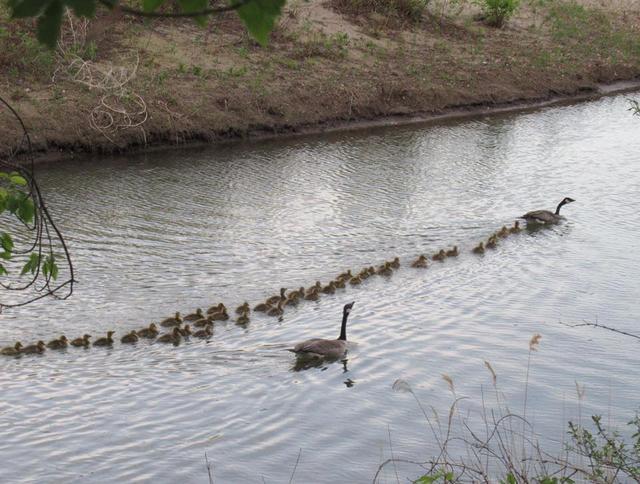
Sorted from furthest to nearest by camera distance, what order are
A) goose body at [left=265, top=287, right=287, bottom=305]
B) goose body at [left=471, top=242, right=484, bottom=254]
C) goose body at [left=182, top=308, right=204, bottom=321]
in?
goose body at [left=471, top=242, right=484, bottom=254]
goose body at [left=265, top=287, right=287, bottom=305]
goose body at [left=182, top=308, right=204, bottom=321]

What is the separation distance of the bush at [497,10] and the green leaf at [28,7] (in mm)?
34984

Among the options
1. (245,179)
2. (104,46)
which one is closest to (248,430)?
(245,179)

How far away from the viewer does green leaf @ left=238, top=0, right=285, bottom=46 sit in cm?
316

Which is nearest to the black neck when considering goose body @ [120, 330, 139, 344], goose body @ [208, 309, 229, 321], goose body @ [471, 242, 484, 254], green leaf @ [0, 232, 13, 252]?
goose body @ [208, 309, 229, 321]

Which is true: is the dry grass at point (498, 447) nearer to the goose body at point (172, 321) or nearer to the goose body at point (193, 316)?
the goose body at point (193, 316)

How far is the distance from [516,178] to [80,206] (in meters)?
10.1

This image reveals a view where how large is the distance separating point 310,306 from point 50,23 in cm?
1158

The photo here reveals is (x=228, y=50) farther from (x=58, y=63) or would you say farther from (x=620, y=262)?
(x=620, y=262)

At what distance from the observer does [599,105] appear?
3225 cm

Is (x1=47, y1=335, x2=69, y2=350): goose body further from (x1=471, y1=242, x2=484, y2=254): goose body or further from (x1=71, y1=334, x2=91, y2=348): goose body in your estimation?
(x1=471, y1=242, x2=484, y2=254): goose body

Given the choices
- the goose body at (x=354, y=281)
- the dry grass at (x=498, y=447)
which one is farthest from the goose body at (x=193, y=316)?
the dry grass at (x=498, y=447)

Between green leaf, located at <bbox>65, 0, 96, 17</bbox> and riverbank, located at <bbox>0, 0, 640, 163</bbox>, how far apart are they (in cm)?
1953

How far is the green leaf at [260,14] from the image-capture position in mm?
3162

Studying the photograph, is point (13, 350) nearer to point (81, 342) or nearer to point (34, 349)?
point (34, 349)
